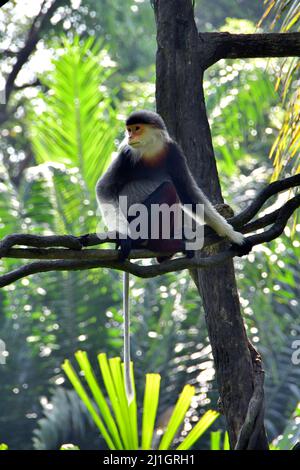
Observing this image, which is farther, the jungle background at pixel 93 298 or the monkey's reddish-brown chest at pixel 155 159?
the jungle background at pixel 93 298

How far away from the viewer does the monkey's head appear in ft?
13.9

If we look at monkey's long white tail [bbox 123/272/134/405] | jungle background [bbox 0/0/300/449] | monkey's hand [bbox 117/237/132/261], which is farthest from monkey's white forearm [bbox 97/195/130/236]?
jungle background [bbox 0/0/300/449]

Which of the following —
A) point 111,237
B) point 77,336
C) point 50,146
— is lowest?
point 77,336

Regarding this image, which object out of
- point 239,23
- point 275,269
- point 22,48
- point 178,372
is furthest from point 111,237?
point 22,48

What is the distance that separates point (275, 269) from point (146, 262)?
3.32 ft

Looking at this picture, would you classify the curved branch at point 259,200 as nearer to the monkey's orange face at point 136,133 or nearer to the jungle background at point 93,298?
the monkey's orange face at point 136,133

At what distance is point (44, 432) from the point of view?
683 centimetres

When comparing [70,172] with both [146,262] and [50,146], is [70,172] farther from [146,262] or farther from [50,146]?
[146,262]

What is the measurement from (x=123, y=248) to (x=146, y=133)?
3.49ft

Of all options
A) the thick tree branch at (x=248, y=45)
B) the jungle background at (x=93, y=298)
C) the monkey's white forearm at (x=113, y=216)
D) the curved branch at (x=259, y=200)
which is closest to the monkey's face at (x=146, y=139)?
the monkey's white forearm at (x=113, y=216)

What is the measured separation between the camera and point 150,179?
14.5 ft

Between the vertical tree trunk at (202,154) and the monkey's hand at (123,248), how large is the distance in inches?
30.5

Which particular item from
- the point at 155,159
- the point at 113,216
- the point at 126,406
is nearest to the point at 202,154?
the point at 155,159

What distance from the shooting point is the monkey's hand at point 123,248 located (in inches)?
127
